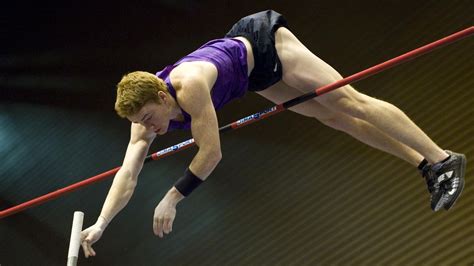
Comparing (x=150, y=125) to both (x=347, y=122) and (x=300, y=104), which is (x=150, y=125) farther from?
(x=347, y=122)

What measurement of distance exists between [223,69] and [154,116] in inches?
13.9

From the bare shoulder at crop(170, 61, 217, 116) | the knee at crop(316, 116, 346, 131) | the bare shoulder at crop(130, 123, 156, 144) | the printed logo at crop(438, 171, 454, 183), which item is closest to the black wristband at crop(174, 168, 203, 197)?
the bare shoulder at crop(170, 61, 217, 116)

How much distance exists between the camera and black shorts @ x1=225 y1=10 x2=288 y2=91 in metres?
2.98

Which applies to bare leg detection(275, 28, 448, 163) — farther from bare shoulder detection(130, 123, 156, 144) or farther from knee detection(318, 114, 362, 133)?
bare shoulder detection(130, 123, 156, 144)

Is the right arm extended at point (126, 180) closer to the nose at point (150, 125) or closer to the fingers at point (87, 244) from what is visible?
the fingers at point (87, 244)

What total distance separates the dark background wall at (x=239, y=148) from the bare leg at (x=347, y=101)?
178 centimetres

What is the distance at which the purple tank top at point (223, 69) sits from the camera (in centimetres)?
288

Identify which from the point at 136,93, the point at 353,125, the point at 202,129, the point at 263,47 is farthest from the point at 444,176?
the point at 136,93

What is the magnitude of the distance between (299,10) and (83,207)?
2.41 m

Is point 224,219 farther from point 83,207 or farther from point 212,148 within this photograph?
point 212,148

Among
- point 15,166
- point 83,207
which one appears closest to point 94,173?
point 83,207

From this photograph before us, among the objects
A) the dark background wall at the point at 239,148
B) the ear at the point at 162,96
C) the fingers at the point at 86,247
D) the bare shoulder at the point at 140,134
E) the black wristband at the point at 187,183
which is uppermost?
the ear at the point at 162,96

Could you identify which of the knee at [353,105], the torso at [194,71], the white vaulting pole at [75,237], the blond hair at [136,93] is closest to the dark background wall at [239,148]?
the knee at [353,105]

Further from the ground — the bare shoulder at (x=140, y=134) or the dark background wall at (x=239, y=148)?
the bare shoulder at (x=140, y=134)
